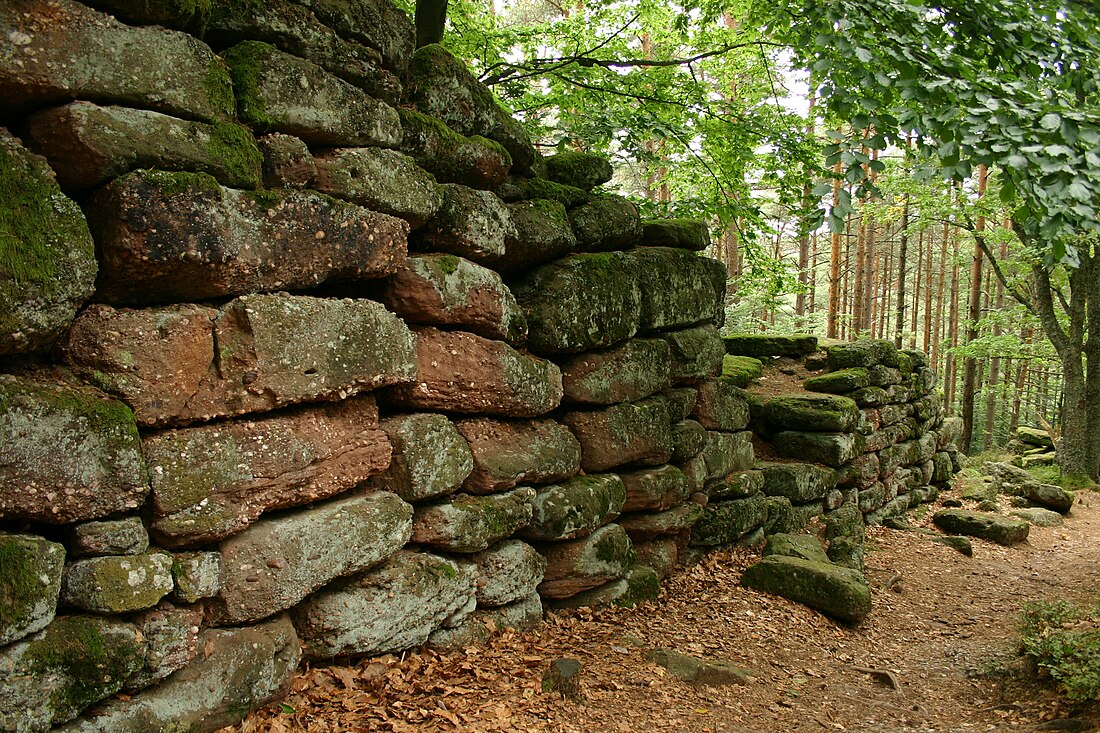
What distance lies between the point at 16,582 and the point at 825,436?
392 inches

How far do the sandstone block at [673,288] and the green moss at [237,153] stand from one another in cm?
411

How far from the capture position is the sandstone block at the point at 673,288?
24.2 ft

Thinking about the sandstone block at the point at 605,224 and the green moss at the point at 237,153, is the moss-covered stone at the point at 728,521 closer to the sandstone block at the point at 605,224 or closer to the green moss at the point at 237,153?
the sandstone block at the point at 605,224

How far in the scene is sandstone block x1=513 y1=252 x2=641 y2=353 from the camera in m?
6.21

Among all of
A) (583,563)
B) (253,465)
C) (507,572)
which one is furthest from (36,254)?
(583,563)

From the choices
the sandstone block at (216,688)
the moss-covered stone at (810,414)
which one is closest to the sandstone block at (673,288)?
the moss-covered stone at (810,414)

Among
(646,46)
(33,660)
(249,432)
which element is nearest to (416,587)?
(249,432)

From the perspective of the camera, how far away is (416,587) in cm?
480

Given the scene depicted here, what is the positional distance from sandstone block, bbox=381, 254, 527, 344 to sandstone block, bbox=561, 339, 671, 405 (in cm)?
92

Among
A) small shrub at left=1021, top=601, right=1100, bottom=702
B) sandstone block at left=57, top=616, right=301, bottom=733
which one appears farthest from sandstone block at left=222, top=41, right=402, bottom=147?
small shrub at left=1021, top=601, right=1100, bottom=702

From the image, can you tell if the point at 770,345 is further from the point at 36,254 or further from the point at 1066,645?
the point at 36,254

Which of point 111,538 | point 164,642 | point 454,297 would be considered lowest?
point 164,642

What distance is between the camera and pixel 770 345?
1321 centimetres

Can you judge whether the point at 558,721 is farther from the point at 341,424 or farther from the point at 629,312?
the point at 629,312
